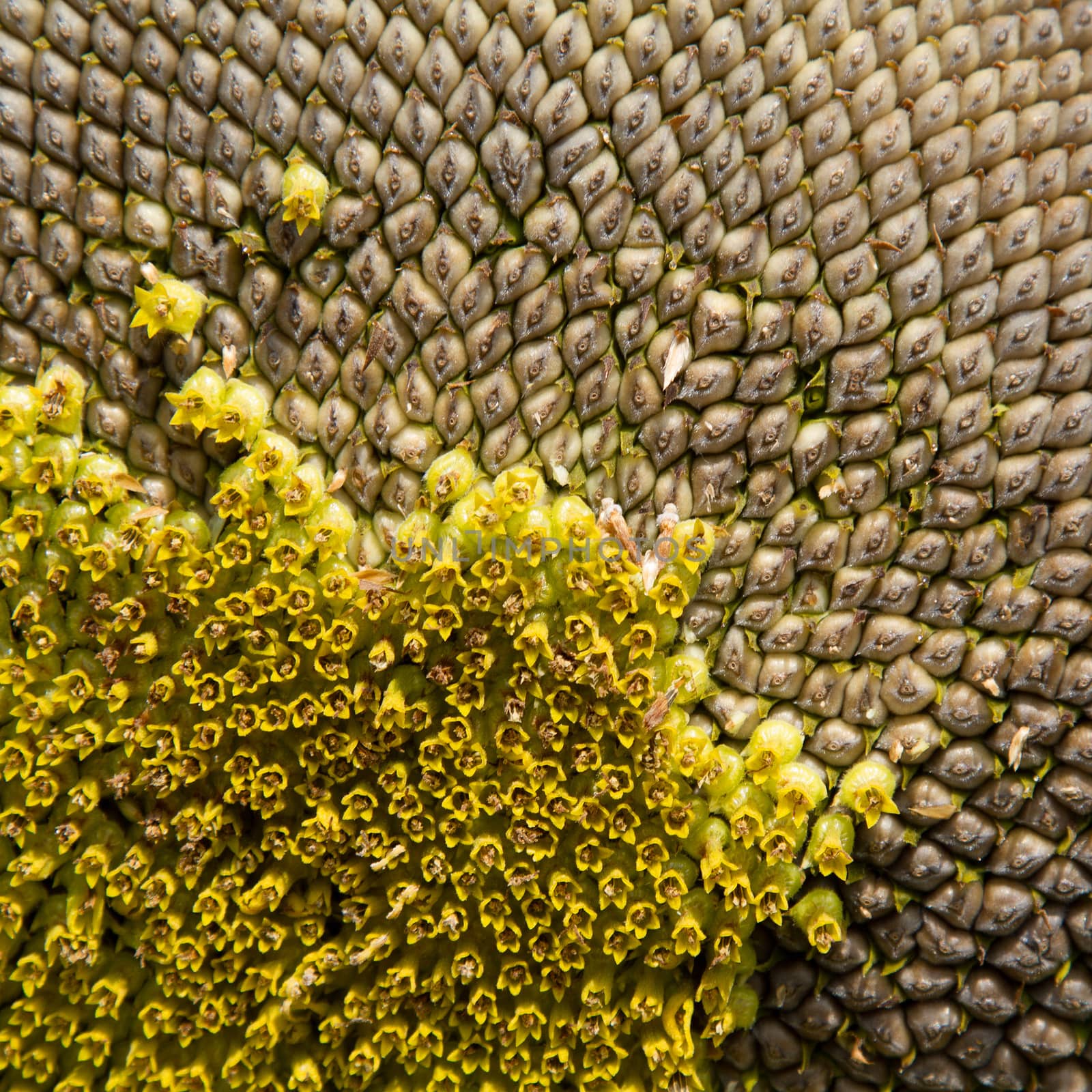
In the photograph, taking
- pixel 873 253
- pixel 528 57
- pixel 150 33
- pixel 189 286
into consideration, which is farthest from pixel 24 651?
pixel 873 253

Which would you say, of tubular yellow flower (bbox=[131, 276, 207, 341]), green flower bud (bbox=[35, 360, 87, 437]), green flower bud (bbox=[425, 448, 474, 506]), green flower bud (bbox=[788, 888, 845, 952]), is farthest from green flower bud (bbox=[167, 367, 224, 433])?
green flower bud (bbox=[788, 888, 845, 952])

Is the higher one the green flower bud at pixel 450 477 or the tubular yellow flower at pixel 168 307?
the tubular yellow flower at pixel 168 307

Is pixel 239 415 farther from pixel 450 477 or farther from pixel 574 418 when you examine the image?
pixel 574 418

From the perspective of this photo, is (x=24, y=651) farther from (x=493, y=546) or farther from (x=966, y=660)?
(x=966, y=660)

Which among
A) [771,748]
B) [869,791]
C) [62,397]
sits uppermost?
[62,397]

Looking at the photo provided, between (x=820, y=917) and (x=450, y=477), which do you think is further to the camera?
(x=820, y=917)

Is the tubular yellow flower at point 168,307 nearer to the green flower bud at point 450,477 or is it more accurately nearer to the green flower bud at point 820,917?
the green flower bud at point 450,477

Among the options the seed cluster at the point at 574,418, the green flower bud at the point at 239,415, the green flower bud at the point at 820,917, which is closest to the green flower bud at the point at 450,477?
the seed cluster at the point at 574,418

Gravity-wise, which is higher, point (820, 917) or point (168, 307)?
point (168, 307)

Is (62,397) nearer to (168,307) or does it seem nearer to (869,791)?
(168,307)

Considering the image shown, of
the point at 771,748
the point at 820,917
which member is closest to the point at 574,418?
the point at 771,748

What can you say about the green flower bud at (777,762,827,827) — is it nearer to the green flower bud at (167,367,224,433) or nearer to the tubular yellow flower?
the green flower bud at (167,367,224,433)
